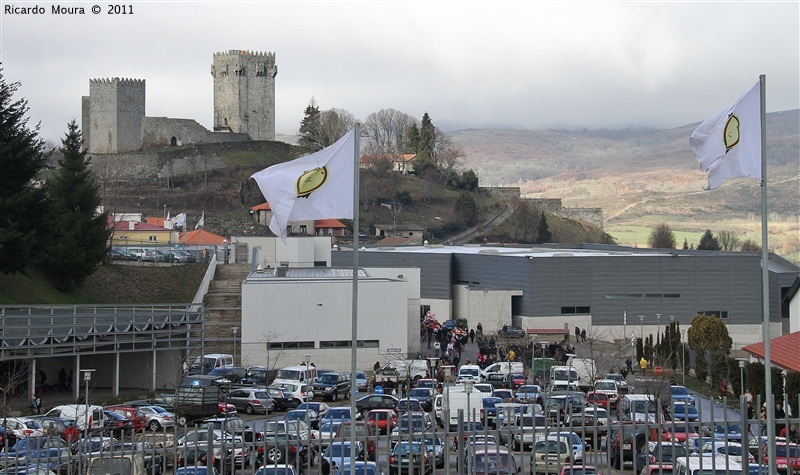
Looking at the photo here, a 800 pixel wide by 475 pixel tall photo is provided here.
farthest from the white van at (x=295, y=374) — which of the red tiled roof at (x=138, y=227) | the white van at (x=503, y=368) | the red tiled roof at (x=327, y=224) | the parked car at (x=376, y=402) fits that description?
the red tiled roof at (x=327, y=224)

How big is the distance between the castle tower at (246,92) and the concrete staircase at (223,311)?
59.0m

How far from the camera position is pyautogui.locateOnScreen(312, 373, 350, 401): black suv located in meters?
28.6

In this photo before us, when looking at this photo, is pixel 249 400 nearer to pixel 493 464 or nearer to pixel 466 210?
pixel 493 464

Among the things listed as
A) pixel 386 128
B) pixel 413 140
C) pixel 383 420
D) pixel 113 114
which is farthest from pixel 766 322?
pixel 386 128

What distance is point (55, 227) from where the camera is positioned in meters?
35.9

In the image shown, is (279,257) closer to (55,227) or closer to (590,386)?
(55,227)

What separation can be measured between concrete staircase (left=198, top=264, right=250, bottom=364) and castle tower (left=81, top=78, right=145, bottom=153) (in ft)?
166

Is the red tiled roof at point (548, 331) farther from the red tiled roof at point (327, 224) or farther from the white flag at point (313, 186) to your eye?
the white flag at point (313, 186)

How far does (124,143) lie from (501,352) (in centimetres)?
6952

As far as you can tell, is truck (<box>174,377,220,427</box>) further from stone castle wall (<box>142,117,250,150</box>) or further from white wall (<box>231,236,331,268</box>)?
stone castle wall (<box>142,117,250,150</box>)

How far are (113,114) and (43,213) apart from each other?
66105 mm

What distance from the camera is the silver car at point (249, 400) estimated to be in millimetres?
24969

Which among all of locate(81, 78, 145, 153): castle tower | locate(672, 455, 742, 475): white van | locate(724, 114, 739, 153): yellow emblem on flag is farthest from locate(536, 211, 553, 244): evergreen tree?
locate(724, 114, 739, 153): yellow emblem on flag

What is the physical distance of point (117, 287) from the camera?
4238 centimetres
